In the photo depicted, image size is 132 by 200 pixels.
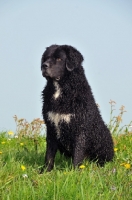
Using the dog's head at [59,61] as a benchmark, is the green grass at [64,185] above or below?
below

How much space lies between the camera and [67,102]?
5.68 metres

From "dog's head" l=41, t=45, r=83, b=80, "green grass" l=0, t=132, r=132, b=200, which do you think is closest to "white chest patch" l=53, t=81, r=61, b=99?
"dog's head" l=41, t=45, r=83, b=80

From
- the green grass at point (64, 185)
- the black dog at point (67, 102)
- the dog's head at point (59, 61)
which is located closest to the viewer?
the green grass at point (64, 185)

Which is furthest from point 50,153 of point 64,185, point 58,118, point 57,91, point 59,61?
point 64,185

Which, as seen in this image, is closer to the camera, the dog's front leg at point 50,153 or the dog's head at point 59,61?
the dog's head at point 59,61

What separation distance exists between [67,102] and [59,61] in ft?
1.98

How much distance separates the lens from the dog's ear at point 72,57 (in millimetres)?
5621

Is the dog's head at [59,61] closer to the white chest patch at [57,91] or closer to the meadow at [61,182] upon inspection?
the white chest patch at [57,91]

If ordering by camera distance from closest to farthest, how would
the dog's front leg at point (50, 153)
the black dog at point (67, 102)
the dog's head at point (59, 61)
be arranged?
1. the dog's head at point (59, 61)
2. the black dog at point (67, 102)
3. the dog's front leg at point (50, 153)

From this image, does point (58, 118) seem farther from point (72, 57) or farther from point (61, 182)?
point (61, 182)

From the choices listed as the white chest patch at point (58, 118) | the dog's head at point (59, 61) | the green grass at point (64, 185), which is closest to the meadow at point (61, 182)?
the green grass at point (64, 185)

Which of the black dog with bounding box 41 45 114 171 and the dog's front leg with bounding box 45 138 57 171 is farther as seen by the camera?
the dog's front leg with bounding box 45 138 57 171

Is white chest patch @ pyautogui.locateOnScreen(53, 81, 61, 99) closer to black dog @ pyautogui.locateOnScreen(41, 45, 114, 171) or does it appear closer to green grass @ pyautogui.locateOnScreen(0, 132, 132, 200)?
black dog @ pyautogui.locateOnScreen(41, 45, 114, 171)

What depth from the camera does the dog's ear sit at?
562 centimetres
